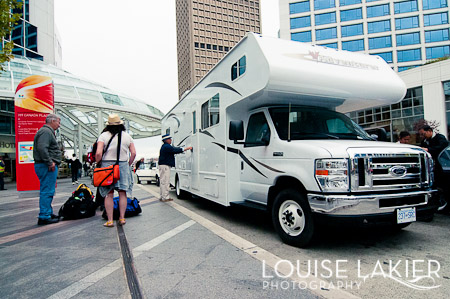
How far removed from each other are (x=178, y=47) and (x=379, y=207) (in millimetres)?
128362

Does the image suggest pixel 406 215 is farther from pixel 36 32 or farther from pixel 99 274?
pixel 36 32

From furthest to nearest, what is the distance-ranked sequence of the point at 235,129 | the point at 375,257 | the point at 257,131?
the point at 257,131 → the point at 235,129 → the point at 375,257

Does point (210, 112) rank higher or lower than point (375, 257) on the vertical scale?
higher

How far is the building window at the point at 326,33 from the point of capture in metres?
46.2

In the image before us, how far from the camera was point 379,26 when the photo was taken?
44656mm

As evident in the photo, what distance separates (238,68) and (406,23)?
50797mm

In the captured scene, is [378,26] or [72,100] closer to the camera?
[72,100]

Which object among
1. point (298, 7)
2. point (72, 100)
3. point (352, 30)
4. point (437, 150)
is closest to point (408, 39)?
point (352, 30)

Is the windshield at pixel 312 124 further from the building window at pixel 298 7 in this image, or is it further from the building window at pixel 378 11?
the building window at pixel 378 11

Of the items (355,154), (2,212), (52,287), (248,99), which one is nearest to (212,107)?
(248,99)

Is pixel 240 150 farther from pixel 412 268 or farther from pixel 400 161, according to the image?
pixel 412 268

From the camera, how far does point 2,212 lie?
7219mm

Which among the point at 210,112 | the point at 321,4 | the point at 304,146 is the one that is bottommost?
the point at 304,146

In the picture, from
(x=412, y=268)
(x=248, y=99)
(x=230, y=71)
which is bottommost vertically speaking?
(x=412, y=268)
